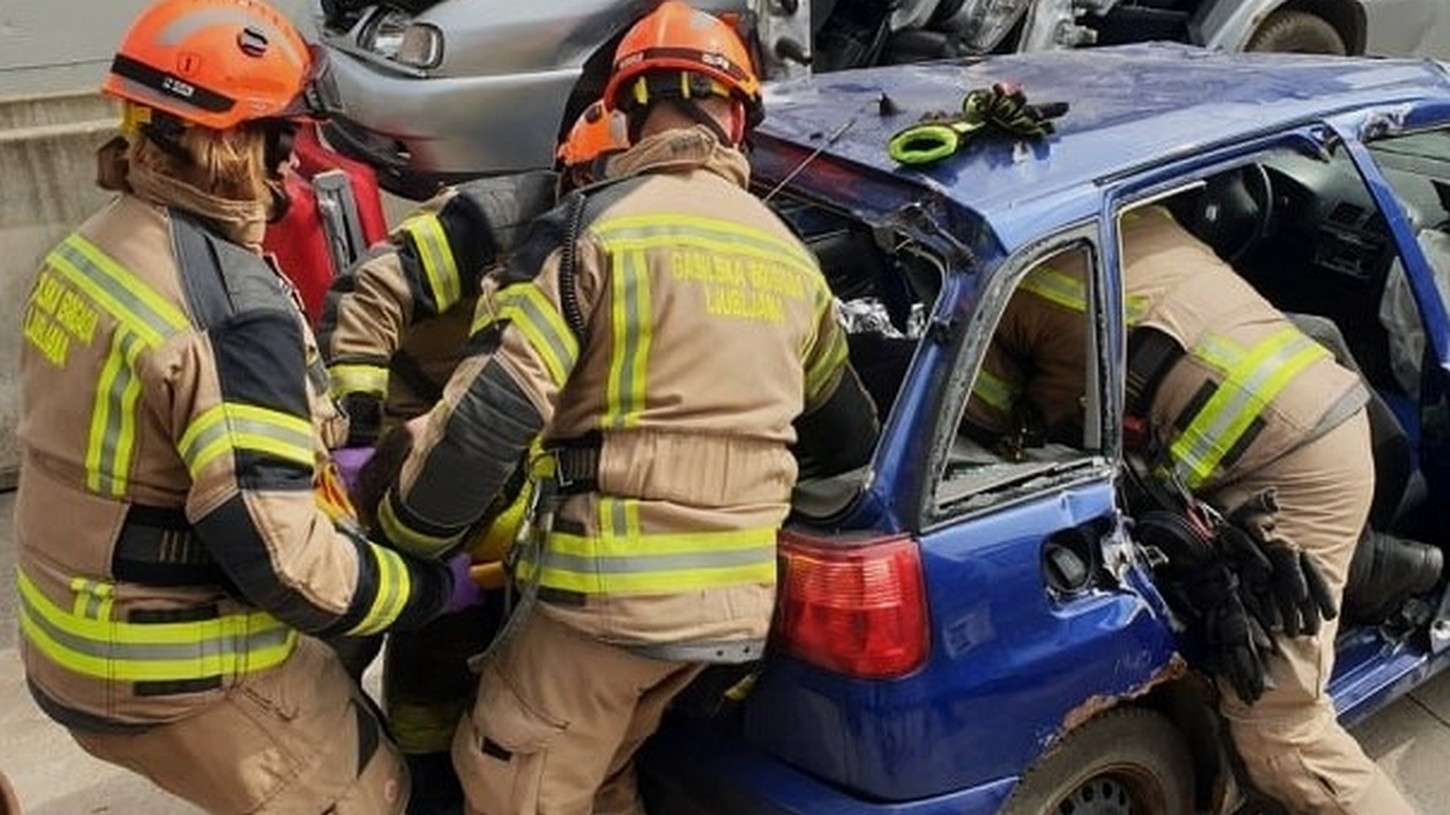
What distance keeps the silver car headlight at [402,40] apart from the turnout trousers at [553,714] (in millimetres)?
3221

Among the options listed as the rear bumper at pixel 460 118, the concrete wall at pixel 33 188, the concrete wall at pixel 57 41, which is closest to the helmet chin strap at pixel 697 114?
the rear bumper at pixel 460 118

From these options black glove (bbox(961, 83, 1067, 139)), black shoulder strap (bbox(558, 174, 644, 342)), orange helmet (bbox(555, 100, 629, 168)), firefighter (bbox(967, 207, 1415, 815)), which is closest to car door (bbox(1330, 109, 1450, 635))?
firefighter (bbox(967, 207, 1415, 815))

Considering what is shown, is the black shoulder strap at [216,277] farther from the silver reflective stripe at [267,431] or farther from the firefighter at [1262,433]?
the firefighter at [1262,433]

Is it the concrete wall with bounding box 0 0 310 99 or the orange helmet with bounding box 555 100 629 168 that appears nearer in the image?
the orange helmet with bounding box 555 100 629 168

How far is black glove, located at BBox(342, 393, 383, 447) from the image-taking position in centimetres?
296

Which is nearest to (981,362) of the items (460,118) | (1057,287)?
(1057,287)

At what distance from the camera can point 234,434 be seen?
215 centimetres

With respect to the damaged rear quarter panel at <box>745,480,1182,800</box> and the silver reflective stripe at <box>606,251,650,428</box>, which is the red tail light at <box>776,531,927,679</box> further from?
the silver reflective stripe at <box>606,251,650,428</box>

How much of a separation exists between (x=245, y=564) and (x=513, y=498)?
752 millimetres

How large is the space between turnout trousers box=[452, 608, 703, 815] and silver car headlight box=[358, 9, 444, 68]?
322 cm

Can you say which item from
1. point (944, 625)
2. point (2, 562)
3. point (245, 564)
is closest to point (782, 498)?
point (944, 625)

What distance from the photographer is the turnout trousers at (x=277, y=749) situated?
2.41 metres

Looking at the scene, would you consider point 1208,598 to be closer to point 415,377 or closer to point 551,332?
point 551,332

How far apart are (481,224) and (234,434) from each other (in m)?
1.04
